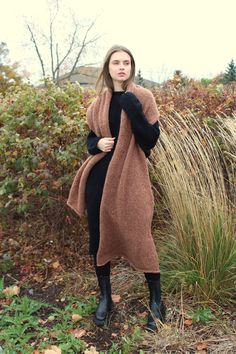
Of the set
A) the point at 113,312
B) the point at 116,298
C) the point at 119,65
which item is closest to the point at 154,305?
the point at 113,312

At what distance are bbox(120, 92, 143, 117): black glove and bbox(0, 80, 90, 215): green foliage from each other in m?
1.14

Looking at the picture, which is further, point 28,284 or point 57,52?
point 57,52

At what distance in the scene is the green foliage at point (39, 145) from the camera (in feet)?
12.3

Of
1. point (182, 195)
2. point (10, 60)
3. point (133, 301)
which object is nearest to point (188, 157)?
point (182, 195)

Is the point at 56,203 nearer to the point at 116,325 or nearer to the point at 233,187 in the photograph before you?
the point at 116,325

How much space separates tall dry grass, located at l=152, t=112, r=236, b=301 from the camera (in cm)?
310

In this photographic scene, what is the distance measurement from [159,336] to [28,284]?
1.49 meters

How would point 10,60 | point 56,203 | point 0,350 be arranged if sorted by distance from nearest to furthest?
point 0,350 < point 56,203 < point 10,60

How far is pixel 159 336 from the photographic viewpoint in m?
2.80

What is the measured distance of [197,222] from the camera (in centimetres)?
311

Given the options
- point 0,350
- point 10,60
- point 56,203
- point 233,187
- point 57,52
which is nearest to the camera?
point 0,350

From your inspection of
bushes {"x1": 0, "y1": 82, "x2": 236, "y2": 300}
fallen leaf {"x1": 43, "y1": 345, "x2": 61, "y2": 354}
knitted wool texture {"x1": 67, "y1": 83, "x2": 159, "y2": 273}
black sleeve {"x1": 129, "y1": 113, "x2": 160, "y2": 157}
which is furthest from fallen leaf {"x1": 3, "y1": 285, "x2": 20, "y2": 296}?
black sleeve {"x1": 129, "y1": 113, "x2": 160, "y2": 157}

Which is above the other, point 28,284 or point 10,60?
point 10,60

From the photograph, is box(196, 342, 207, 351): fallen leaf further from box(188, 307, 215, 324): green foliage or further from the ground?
box(188, 307, 215, 324): green foliage
